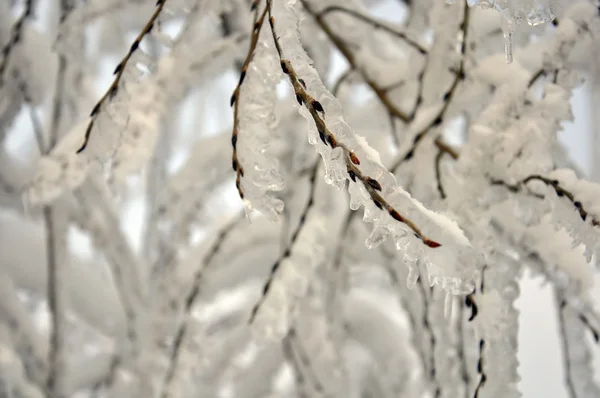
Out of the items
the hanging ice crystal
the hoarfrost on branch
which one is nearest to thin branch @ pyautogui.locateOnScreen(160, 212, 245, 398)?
the hoarfrost on branch

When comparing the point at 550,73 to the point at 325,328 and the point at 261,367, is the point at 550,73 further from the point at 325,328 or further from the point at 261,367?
the point at 261,367

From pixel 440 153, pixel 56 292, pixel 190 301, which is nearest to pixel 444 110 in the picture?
→ pixel 440 153

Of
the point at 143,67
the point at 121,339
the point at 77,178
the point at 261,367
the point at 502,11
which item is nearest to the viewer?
the point at 502,11

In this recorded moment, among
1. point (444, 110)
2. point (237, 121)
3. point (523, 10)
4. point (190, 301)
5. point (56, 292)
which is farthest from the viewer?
point (56, 292)

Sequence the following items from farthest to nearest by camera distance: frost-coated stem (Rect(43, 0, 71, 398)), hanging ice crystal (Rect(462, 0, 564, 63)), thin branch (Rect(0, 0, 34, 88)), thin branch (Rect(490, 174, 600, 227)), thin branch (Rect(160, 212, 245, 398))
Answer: frost-coated stem (Rect(43, 0, 71, 398)) < thin branch (Rect(160, 212, 245, 398)) < thin branch (Rect(0, 0, 34, 88)) < thin branch (Rect(490, 174, 600, 227)) < hanging ice crystal (Rect(462, 0, 564, 63))

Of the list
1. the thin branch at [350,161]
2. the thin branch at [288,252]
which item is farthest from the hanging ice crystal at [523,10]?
the thin branch at [288,252]

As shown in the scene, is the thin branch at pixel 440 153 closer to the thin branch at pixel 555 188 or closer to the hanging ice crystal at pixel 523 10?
the thin branch at pixel 555 188

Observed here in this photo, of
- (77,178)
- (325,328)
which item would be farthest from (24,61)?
(325,328)

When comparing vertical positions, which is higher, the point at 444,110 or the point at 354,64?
the point at 354,64

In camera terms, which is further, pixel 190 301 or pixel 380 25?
pixel 190 301

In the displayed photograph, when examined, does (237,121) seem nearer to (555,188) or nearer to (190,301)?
(555,188)

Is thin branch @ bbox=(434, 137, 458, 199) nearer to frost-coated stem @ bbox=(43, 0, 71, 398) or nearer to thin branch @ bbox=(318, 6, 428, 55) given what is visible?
thin branch @ bbox=(318, 6, 428, 55)
